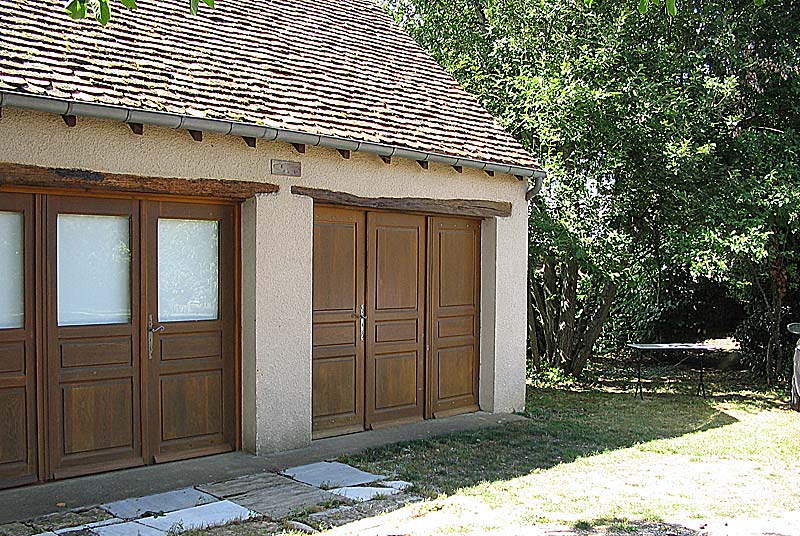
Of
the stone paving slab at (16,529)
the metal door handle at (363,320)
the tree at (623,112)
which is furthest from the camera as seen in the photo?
the tree at (623,112)

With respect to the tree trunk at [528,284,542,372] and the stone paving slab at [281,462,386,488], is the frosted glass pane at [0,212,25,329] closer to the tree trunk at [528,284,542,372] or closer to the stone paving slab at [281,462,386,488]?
the stone paving slab at [281,462,386,488]

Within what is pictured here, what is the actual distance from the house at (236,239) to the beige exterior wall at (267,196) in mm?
19

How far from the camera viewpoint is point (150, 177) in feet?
23.8

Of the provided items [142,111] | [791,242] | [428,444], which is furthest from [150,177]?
[791,242]

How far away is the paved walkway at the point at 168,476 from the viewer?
634cm

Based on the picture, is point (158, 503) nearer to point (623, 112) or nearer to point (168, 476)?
point (168, 476)

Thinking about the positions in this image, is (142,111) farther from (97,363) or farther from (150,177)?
(97,363)

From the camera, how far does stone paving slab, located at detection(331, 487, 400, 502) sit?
6.69 meters

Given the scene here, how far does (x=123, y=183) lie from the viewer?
712cm

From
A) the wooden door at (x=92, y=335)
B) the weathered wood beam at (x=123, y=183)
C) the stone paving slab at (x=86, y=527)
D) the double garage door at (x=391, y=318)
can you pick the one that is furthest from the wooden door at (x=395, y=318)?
the stone paving slab at (x=86, y=527)

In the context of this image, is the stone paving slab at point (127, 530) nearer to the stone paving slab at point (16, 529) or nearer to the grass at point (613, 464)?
the stone paving slab at point (16, 529)

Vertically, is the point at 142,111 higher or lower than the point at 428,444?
higher

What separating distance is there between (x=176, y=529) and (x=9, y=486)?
64.7 inches

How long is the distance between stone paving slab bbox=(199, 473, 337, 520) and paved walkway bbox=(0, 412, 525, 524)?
0.18 meters
